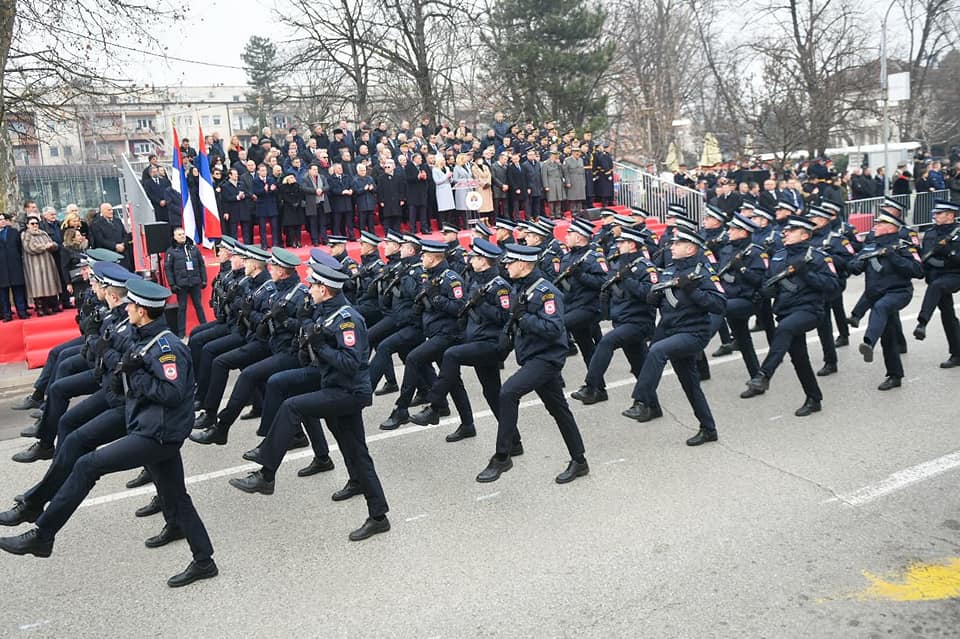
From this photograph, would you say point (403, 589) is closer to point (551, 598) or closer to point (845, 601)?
point (551, 598)

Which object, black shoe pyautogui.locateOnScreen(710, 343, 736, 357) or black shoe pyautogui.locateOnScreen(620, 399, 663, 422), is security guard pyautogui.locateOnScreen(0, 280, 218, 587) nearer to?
black shoe pyautogui.locateOnScreen(620, 399, 663, 422)

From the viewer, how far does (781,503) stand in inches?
235

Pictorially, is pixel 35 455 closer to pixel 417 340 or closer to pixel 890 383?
pixel 417 340

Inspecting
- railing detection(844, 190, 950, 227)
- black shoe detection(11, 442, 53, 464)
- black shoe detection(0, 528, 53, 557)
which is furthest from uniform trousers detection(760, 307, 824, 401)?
railing detection(844, 190, 950, 227)

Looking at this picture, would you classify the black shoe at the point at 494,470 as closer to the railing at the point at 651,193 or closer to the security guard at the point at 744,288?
the security guard at the point at 744,288

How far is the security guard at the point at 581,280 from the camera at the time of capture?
30.5 ft

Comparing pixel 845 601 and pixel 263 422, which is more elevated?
pixel 263 422

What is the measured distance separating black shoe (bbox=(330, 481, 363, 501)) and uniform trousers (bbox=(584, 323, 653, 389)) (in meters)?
3.11

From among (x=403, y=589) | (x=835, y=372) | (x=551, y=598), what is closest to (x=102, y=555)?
(x=403, y=589)

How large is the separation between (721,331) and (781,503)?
5310 millimetres

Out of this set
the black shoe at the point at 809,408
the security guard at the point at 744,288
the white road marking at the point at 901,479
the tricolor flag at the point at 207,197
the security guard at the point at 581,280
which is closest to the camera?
the white road marking at the point at 901,479

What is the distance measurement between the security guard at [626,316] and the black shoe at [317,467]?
2.90 metres

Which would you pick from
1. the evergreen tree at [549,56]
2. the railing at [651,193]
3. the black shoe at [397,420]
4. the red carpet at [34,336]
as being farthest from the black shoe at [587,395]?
the evergreen tree at [549,56]

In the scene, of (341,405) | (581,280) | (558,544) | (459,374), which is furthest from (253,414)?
(558,544)
